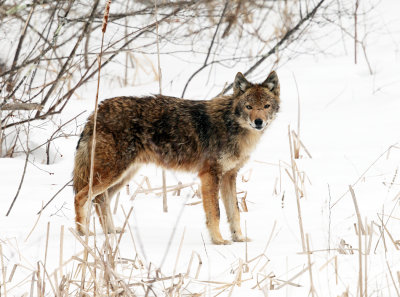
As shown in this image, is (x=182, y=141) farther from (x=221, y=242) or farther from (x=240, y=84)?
(x=221, y=242)

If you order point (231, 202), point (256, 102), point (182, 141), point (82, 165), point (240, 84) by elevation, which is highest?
point (240, 84)

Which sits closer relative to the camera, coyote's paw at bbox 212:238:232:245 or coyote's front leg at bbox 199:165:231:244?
coyote's paw at bbox 212:238:232:245

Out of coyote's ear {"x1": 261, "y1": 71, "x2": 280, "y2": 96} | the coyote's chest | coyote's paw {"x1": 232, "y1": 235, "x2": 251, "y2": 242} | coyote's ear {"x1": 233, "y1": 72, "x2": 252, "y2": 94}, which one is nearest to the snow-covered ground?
coyote's paw {"x1": 232, "y1": 235, "x2": 251, "y2": 242}

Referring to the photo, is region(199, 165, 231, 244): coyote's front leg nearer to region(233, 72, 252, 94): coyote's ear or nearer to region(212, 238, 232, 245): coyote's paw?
region(212, 238, 232, 245): coyote's paw

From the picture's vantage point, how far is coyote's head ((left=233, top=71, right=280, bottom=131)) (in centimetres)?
559

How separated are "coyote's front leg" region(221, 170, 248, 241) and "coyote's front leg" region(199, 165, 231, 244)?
0.23m

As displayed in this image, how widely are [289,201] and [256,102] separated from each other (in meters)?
1.30

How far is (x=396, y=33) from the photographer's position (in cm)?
1253

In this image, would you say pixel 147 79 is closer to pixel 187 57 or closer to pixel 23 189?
pixel 187 57

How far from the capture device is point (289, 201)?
6.47 meters

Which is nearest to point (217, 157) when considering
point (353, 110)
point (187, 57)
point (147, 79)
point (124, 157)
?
point (124, 157)

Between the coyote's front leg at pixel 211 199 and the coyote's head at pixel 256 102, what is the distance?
0.56 meters

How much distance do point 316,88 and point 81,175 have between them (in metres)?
6.08

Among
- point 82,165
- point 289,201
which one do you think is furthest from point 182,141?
point 289,201
